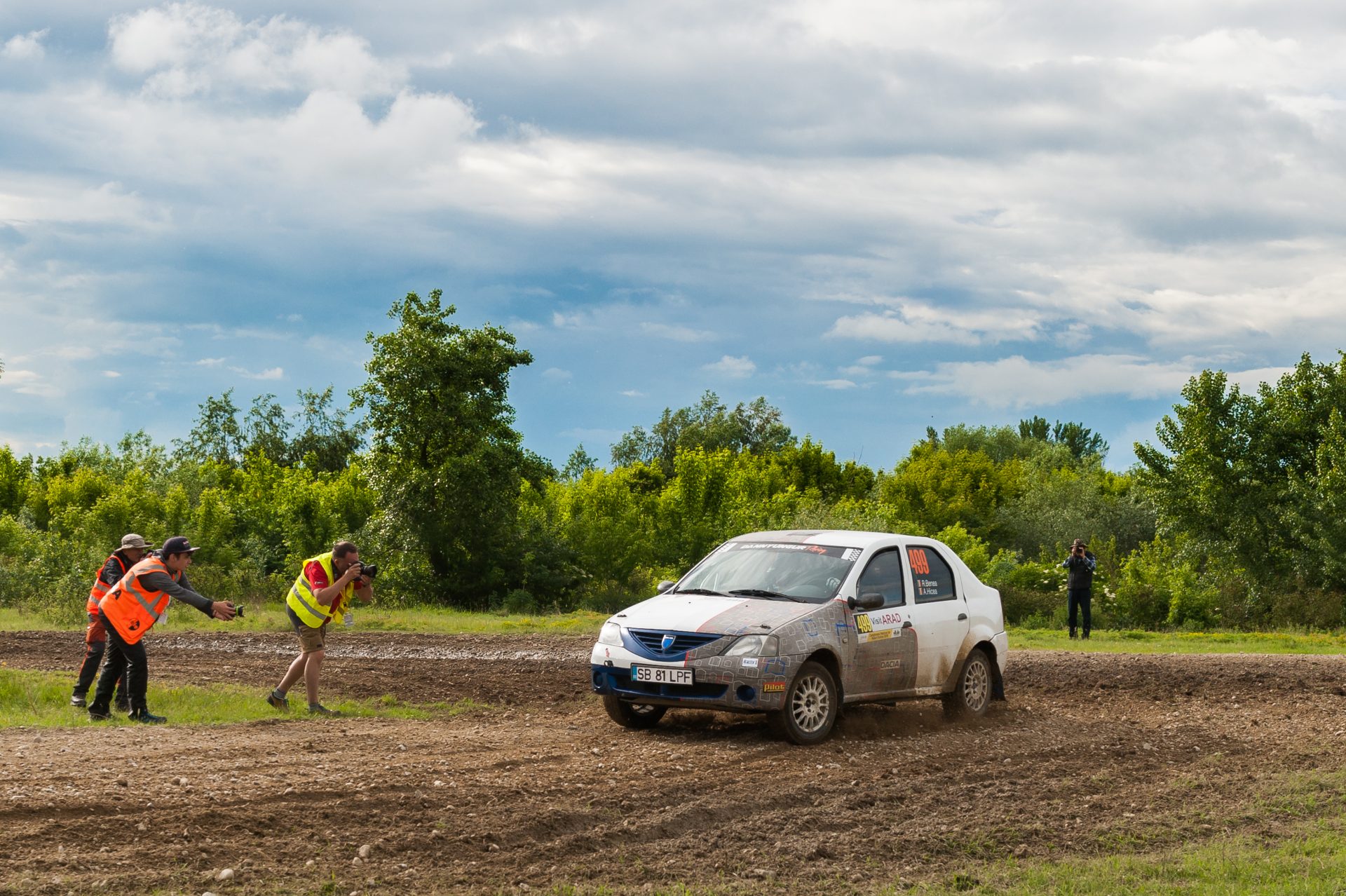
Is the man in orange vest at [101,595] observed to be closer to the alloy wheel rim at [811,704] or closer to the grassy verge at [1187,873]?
the alloy wheel rim at [811,704]

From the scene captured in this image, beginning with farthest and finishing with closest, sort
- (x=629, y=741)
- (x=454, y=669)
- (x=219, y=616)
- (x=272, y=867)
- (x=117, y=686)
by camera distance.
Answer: (x=454, y=669)
(x=117, y=686)
(x=219, y=616)
(x=629, y=741)
(x=272, y=867)

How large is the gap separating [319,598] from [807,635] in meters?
4.85

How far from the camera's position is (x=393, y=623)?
2756 centimetres

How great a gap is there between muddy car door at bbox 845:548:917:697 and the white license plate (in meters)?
1.57

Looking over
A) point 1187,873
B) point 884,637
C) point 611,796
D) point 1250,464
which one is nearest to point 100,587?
point 611,796

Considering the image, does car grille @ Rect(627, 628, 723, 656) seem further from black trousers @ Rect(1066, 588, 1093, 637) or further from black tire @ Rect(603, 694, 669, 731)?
black trousers @ Rect(1066, 588, 1093, 637)

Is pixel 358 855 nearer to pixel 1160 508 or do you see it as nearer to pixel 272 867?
pixel 272 867

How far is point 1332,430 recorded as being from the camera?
42.6 metres

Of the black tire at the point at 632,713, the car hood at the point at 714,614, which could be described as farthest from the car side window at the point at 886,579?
the black tire at the point at 632,713

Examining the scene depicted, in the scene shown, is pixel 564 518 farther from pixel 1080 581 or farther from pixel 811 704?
pixel 811 704

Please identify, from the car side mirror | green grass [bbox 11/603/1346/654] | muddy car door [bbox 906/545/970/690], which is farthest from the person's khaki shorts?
green grass [bbox 11/603/1346/654]

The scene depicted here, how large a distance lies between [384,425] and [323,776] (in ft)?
105

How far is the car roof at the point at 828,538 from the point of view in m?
12.1

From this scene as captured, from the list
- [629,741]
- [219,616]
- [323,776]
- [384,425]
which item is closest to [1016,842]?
[629,741]
